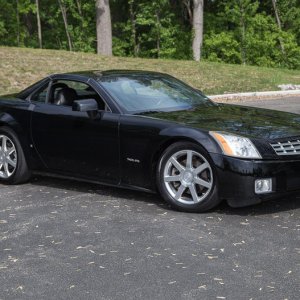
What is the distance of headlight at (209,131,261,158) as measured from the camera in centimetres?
572

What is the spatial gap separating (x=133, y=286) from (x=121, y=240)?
1.08 metres

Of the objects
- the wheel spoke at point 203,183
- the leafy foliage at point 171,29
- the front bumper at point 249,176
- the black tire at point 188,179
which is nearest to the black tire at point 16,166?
the black tire at point 188,179

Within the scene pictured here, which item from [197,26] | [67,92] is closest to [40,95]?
[67,92]

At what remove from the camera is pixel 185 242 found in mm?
5121

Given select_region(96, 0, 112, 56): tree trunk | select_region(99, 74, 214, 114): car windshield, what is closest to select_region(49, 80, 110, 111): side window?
select_region(99, 74, 214, 114): car windshield

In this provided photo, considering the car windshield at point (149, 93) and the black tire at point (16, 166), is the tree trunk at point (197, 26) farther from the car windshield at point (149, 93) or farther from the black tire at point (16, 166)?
the black tire at point (16, 166)

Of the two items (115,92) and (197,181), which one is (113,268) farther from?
(115,92)

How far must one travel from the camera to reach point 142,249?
4969mm

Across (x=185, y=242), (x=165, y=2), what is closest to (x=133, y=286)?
(x=185, y=242)

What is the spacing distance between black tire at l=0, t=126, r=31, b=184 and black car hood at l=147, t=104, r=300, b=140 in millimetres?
1867

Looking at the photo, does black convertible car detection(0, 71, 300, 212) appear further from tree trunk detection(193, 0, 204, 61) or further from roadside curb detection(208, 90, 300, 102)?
A: tree trunk detection(193, 0, 204, 61)

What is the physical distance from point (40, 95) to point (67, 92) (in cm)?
37

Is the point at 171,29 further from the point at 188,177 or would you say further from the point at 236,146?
the point at 236,146

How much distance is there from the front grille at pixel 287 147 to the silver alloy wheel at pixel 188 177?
0.63 m
